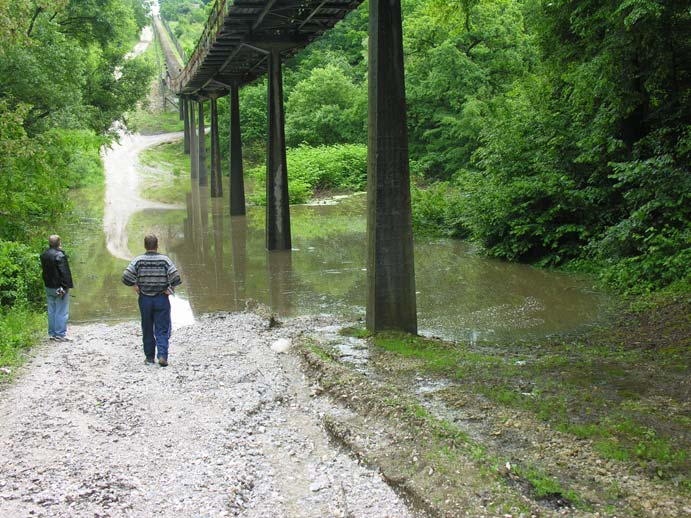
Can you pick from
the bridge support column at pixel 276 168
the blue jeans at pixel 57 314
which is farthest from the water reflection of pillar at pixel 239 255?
the blue jeans at pixel 57 314

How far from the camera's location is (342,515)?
15.0 feet

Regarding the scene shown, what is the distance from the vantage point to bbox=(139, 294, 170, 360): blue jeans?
26.6 feet

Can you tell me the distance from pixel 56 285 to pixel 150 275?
2.58 meters

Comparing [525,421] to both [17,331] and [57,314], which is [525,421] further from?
[17,331]

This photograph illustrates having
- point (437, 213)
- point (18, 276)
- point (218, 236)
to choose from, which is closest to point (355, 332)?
point (18, 276)

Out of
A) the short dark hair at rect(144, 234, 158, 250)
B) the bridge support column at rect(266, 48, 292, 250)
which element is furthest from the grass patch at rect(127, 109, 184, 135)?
the short dark hair at rect(144, 234, 158, 250)

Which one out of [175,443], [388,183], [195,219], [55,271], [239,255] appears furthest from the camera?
[195,219]

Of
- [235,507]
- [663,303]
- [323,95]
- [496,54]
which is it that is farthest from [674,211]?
[323,95]

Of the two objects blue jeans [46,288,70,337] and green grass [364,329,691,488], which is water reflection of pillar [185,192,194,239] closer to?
blue jeans [46,288,70,337]

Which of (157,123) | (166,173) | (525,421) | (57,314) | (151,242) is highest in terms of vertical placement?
(157,123)

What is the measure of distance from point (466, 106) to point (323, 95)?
47.9 ft

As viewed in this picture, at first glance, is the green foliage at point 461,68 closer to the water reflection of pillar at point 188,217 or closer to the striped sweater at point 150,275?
the water reflection of pillar at point 188,217

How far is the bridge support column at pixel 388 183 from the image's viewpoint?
383 inches

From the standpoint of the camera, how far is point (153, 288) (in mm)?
8023
